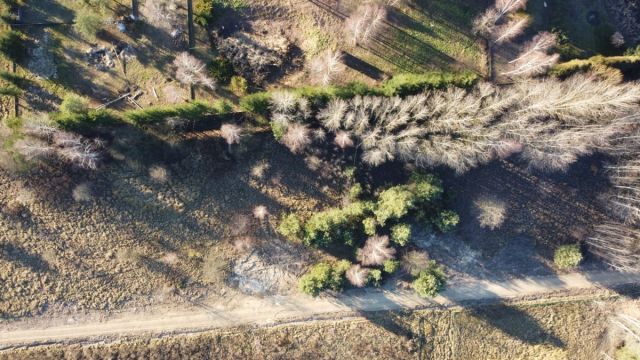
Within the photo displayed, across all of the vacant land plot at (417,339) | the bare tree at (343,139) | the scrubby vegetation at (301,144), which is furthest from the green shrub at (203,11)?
the vacant land plot at (417,339)

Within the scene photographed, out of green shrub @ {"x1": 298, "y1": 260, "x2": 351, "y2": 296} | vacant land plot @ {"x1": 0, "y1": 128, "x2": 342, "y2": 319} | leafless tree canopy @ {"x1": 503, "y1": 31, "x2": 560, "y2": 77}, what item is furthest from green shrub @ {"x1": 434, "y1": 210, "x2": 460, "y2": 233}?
leafless tree canopy @ {"x1": 503, "y1": 31, "x2": 560, "y2": 77}

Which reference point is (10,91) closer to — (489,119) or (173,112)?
(173,112)

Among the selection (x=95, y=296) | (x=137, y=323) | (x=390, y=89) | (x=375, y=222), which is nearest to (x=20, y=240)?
(x=95, y=296)

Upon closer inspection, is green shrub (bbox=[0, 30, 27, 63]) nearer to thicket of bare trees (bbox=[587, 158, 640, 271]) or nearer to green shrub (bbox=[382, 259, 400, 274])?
green shrub (bbox=[382, 259, 400, 274])

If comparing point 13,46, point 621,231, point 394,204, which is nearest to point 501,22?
point 394,204

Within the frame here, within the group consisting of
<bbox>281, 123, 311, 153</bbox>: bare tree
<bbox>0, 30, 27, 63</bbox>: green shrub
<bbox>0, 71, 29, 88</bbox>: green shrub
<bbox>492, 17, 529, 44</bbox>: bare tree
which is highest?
<bbox>492, 17, 529, 44</bbox>: bare tree

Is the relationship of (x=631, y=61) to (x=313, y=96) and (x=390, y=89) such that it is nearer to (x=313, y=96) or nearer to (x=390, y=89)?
(x=390, y=89)
